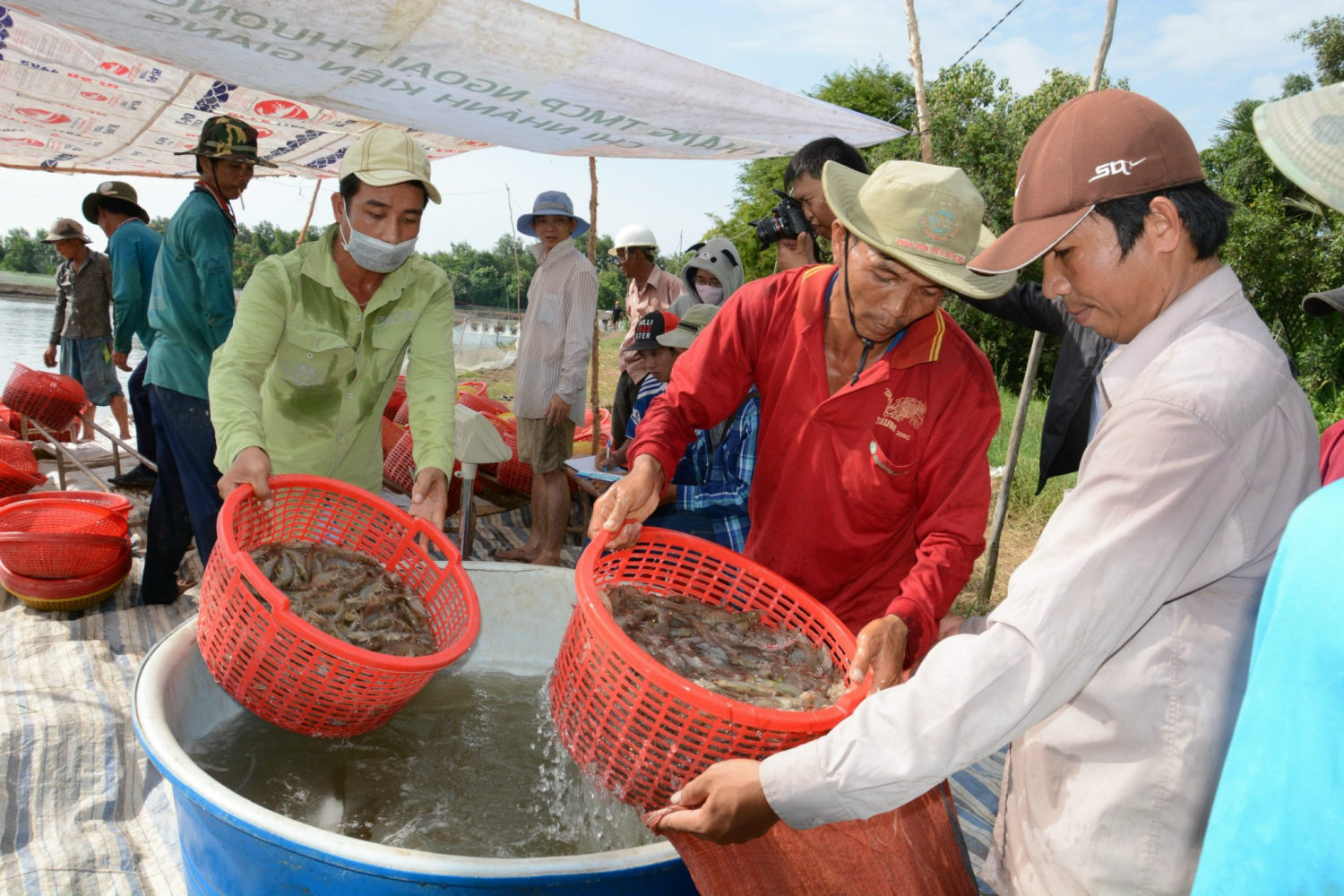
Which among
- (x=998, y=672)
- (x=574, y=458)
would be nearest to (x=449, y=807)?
Answer: (x=998, y=672)

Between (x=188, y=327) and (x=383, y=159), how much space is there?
7.40 ft

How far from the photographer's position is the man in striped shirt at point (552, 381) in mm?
5535

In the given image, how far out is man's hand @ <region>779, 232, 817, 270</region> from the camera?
3.91 m

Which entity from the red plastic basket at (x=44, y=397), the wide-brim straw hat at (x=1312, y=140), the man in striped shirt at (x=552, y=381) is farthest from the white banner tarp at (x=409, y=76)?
the wide-brim straw hat at (x=1312, y=140)

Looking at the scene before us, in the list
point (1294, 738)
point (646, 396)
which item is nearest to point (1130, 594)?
point (1294, 738)

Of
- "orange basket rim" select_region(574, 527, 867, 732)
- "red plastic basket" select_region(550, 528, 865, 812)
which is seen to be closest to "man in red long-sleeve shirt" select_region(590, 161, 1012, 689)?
"orange basket rim" select_region(574, 527, 867, 732)

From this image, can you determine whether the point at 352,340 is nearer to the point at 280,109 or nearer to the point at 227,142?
the point at 227,142

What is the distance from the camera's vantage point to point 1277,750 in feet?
2.27

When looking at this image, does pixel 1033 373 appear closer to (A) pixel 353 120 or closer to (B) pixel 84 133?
(A) pixel 353 120

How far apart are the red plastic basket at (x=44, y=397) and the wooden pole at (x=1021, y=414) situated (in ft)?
21.0

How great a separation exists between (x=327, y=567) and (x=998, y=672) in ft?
6.24

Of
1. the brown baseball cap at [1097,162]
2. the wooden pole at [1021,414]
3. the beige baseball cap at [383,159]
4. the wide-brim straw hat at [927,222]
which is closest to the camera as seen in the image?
the brown baseball cap at [1097,162]

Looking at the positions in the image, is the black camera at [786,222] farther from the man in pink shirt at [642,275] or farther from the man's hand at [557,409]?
the man in pink shirt at [642,275]

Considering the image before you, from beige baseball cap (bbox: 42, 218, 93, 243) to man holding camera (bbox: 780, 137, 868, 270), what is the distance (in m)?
7.05
